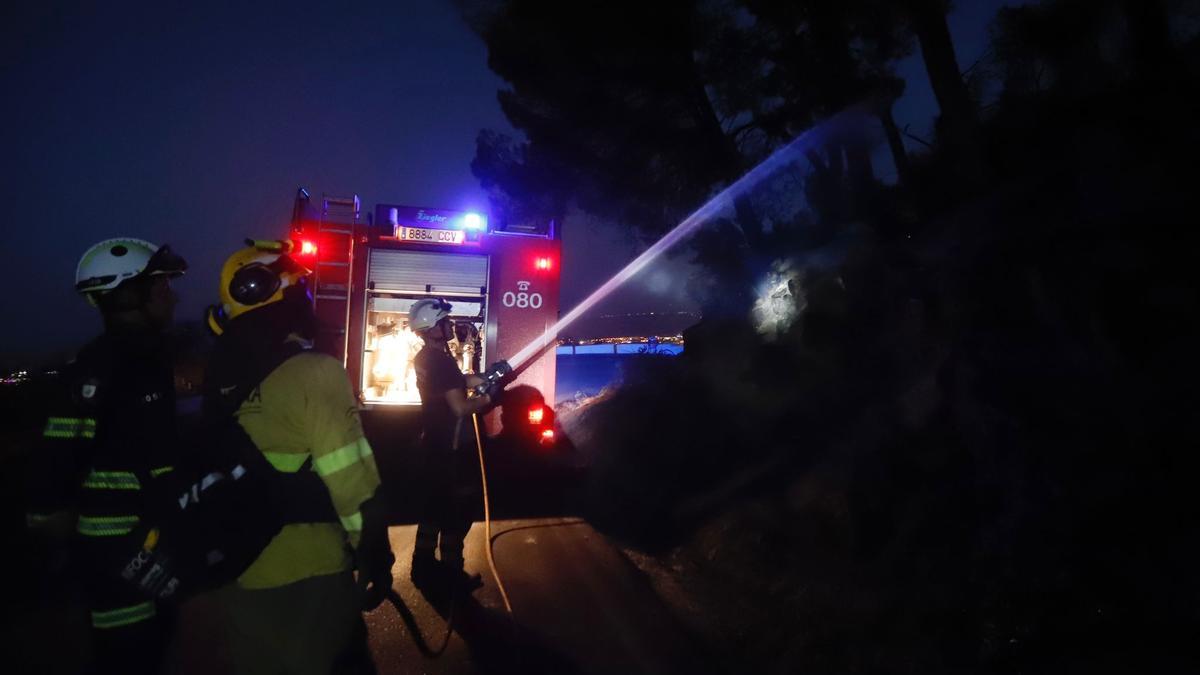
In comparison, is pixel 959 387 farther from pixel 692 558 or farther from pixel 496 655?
pixel 496 655

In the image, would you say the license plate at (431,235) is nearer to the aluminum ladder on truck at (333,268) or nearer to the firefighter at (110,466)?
the aluminum ladder on truck at (333,268)

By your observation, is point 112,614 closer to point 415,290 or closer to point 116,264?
point 116,264

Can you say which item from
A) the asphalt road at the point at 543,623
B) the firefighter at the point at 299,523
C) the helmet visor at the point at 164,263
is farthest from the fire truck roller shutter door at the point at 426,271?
the firefighter at the point at 299,523

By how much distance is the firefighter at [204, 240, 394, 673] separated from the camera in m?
1.96

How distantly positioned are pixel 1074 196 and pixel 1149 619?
3841 millimetres

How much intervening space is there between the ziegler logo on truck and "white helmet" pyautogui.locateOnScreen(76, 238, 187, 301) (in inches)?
176

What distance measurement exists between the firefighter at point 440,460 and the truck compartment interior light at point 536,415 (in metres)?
2.00

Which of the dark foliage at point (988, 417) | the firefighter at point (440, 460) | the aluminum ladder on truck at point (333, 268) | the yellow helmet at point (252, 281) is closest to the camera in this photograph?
the yellow helmet at point (252, 281)

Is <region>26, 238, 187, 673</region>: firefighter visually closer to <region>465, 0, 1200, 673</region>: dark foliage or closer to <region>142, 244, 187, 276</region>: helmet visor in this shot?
<region>142, 244, 187, 276</region>: helmet visor

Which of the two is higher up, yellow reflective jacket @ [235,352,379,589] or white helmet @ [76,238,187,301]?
white helmet @ [76,238,187,301]

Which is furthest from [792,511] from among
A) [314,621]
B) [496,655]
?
[314,621]

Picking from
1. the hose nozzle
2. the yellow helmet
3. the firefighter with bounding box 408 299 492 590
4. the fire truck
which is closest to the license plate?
the fire truck

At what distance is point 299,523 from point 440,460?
2.51 m

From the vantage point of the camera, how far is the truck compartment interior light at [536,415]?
657 centimetres
